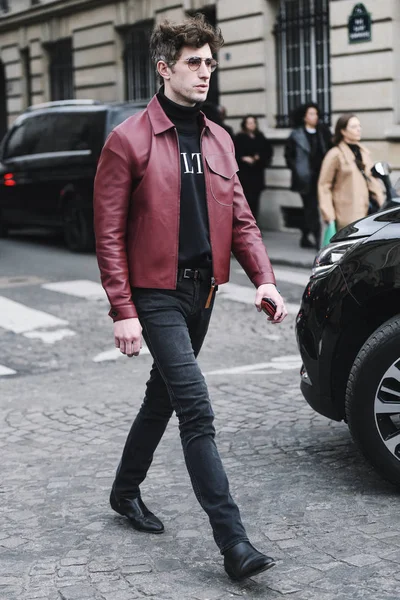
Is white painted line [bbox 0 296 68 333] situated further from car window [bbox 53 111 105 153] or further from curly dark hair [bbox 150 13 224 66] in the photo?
curly dark hair [bbox 150 13 224 66]

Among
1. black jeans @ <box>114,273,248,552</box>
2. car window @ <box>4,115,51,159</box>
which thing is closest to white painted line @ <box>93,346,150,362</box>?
black jeans @ <box>114,273,248,552</box>

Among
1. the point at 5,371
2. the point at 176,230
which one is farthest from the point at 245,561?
the point at 5,371

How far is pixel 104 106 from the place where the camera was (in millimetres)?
14945

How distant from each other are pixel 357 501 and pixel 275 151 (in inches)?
532

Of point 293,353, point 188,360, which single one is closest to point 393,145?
point 293,353

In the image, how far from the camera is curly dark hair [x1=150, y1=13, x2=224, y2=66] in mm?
3971

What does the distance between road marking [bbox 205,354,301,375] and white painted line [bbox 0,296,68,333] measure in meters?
2.39

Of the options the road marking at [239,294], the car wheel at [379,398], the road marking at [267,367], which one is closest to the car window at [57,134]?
the road marking at [239,294]

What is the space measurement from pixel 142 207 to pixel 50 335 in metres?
5.29

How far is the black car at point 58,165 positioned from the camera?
Answer: 14.9 m

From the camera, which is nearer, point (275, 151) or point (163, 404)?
point (163, 404)

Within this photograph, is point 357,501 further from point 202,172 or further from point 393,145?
point 393,145

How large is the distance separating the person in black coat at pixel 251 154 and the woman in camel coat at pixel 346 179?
20.7ft

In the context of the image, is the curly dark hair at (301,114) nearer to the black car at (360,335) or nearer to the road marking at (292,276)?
the road marking at (292,276)
